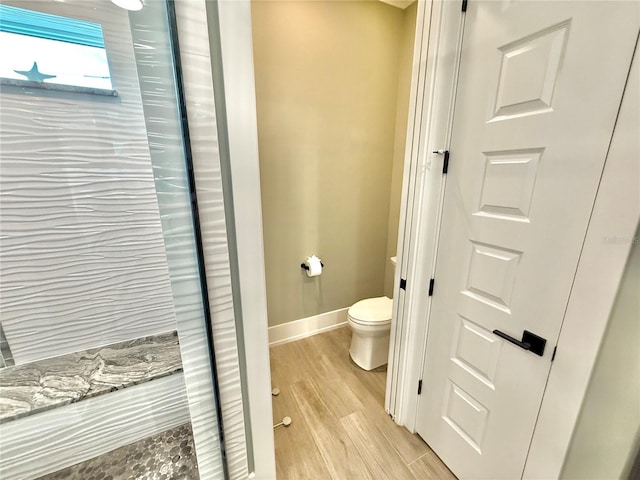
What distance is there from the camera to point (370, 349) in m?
1.93

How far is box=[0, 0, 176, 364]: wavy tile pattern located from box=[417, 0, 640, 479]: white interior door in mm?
1218

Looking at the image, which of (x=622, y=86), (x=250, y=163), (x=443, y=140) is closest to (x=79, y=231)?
(x=250, y=163)

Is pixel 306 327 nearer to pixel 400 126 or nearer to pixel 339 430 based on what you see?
pixel 339 430

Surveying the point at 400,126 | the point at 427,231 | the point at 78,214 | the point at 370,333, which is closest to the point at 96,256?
the point at 78,214

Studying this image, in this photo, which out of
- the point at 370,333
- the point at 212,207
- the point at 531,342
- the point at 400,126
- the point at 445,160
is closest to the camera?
the point at 212,207

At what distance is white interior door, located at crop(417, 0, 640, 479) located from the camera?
72cm

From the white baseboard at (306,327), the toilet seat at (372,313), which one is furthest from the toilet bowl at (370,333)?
the white baseboard at (306,327)

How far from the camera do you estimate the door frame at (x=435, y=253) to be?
2.26ft

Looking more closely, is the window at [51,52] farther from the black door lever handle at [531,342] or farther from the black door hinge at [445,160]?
the black door lever handle at [531,342]

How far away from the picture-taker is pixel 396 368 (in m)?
1.46

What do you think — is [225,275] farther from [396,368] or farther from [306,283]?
[306,283]

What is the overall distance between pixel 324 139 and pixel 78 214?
169 cm

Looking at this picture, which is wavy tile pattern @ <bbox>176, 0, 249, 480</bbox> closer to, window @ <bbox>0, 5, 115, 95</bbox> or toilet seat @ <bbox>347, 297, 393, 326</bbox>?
window @ <bbox>0, 5, 115, 95</bbox>

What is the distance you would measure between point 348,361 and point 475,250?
146 centimetres
